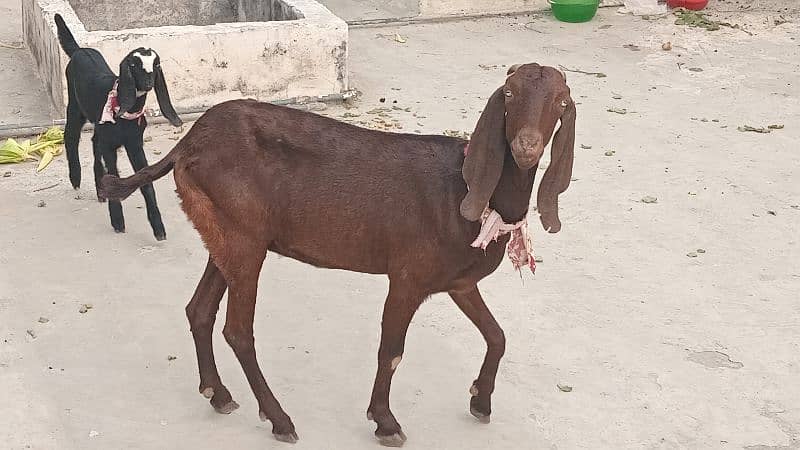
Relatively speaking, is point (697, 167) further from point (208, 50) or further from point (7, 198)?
point (7, 198)

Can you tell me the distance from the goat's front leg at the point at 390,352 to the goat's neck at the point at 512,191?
1.55 ft

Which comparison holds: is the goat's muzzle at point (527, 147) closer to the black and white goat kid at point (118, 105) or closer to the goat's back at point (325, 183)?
the goat's back at point (325, 183)

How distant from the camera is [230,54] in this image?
8062mm

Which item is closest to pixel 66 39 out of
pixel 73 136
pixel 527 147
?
pixel 73 136

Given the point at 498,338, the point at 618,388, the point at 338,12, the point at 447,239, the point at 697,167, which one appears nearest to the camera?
the point at 447,239

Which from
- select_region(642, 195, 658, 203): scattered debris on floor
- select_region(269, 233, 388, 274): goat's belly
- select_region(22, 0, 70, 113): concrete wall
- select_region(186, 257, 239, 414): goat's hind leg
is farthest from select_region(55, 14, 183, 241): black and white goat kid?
select_region(642, 195, 658, 203): scattered debris on floor

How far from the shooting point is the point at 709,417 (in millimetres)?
4809

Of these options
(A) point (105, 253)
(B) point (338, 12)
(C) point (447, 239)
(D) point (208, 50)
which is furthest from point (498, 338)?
(B) point (338, 12)

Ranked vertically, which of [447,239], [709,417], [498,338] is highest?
[447,239]

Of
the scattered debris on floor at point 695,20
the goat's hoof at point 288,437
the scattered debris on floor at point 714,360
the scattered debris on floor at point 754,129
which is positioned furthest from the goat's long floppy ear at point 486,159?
the scattered debris on floor at point 695,20

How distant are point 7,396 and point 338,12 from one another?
691 cm

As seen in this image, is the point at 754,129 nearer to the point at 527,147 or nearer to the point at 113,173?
the point at 113,173

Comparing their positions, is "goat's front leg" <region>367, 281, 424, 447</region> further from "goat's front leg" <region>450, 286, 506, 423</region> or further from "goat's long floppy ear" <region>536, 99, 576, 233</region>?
"goat's long floppy ear" <region>536, 99, 576, 233</region>

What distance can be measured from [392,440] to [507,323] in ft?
4.02
